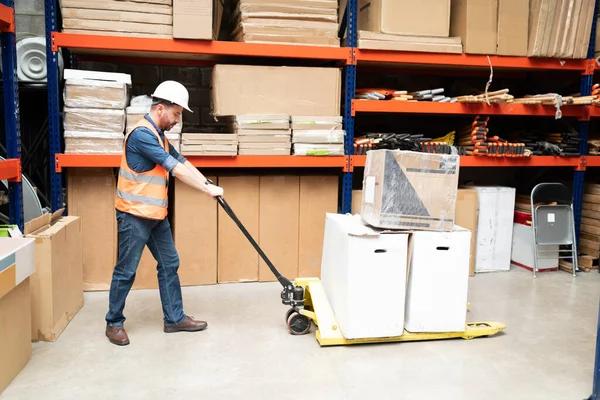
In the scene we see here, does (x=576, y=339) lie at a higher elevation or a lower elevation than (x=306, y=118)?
lower

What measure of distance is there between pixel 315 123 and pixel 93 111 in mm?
→ 2008

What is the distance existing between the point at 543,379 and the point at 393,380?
0.94 m

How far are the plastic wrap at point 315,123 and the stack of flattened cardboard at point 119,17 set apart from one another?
1.38m

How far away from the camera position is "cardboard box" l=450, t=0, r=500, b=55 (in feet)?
17.2

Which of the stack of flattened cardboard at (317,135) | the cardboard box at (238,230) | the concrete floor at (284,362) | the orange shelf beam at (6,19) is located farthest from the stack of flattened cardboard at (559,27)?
the orange shelf beam at (6,19)

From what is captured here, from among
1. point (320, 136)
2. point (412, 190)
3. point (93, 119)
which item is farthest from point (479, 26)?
point (93, 119)

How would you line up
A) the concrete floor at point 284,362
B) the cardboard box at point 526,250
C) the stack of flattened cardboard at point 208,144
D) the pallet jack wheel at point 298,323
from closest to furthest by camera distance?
the concrete floor at point 284,362, the pallet jack wheel at point 298,323, the stack of flattened cardboard at point 208,144, the cardboard box at point 526,250

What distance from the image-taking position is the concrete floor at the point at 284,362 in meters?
3.04

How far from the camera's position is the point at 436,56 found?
5.25 m

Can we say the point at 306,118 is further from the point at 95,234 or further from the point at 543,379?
the point at 543,379

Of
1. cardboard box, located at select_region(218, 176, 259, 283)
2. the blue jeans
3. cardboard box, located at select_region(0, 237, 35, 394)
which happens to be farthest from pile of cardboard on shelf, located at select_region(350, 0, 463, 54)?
cardboard box, located at select_region(0, 237, 35, 394)

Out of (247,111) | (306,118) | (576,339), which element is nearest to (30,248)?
(247,111)

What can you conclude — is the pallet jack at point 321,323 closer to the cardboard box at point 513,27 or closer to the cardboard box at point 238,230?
the cardboard box at point 238,230

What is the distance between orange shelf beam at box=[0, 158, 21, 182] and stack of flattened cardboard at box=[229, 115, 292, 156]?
1874 mm
